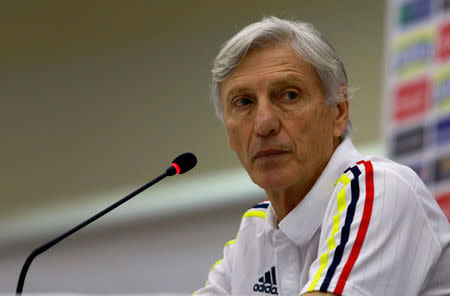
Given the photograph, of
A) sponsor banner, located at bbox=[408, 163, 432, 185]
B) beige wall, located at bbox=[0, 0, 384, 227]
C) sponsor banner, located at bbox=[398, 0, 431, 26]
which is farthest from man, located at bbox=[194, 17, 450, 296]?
beige wall, located at bbox=[0, 0, 384, 227]

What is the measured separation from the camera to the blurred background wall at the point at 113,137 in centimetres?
474

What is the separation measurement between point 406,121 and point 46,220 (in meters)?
2.72

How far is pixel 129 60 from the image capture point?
491cm

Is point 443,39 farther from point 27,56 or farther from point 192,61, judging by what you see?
point 27,56

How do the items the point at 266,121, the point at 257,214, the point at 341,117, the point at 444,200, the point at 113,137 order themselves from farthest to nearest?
the point at 113,137 → the point at 444,200 → the point at 257,214 → the point at 341,117 → the point at 266,121

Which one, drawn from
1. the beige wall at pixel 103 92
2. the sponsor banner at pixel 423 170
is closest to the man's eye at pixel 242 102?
the sponsor banner at pixel 423 170

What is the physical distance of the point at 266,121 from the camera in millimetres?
1544

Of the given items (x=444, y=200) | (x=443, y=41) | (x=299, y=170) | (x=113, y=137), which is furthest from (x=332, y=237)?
(x=113, y=137)

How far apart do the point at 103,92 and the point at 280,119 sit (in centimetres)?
355

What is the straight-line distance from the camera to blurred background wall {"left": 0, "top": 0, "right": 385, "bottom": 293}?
474 centimetres

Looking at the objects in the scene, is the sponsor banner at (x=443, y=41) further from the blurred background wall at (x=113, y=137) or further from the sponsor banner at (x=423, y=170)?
the blurred background wall at (x=113, y=137)

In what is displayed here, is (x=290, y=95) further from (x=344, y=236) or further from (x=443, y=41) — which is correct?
(x=443, y=41)

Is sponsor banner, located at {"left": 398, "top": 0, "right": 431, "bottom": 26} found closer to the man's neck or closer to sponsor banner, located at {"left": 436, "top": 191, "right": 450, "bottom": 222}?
sponsor banner, located at {"left": 436, "top": 191, "right": 450, "bottom": 222}

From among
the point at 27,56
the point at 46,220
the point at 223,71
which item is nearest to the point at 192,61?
the point at 27,56
